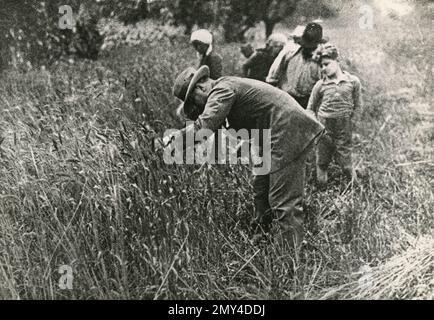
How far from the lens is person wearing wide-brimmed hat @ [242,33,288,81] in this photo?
20.1 feet

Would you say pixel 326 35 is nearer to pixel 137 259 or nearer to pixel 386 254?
pixel 386 254

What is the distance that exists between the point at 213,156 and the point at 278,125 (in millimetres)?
813

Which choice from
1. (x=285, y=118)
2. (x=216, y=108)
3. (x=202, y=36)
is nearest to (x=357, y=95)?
(x=285, y=118)

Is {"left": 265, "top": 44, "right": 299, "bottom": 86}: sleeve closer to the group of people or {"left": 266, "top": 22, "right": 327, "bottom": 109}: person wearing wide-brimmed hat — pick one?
{"left": 266, "top": 22, "right": 327, "bottom": 109}: person wearing wide-brimmed hat

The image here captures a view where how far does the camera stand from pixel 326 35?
5461mm

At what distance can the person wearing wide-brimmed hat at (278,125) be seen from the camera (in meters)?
4.35

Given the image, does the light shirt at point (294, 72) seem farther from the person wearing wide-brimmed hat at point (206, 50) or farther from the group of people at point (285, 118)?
the person wearing wide-brimmed hat at point (206, 50)

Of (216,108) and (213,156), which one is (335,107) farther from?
(216,108)

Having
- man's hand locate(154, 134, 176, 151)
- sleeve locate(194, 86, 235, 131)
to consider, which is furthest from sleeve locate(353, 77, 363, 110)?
man's hand locate(154, 134, 176, 151)

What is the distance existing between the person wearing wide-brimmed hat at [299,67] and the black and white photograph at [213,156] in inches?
0.6

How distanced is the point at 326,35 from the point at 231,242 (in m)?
2.19

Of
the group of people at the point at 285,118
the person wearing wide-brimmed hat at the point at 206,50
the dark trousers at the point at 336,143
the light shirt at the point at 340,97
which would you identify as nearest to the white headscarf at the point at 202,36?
the person wearing wide-brimmed hat at the point at 206,50
